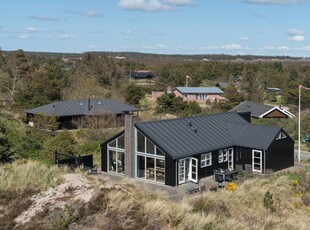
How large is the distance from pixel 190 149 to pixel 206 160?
1651 mm

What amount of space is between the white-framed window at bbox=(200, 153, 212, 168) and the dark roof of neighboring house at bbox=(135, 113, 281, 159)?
1.28 feet

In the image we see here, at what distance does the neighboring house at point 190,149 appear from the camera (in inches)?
988

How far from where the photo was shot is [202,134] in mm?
27594

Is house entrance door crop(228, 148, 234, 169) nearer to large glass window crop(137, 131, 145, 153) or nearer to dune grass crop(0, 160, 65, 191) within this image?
large glass window crop(137, 131, 145, 153)

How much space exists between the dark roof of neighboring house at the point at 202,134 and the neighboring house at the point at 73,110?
17069 mm

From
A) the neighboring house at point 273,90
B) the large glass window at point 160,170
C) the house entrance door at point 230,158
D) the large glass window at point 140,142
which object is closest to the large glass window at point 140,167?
the large glass window at point 140,142

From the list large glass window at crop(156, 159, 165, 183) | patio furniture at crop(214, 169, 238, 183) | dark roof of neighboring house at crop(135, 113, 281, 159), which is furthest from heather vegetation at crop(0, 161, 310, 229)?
dark roof of neighboring house at crop(135, 113, 281, 159)

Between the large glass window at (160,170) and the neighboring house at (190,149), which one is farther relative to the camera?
the neighboring house at (190,149)

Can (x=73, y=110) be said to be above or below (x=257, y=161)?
above

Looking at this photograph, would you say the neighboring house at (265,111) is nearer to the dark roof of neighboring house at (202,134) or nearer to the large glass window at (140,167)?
the dark roof of neighboring house at (202,134)

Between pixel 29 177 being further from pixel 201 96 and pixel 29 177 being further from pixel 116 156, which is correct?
pixel 201 96

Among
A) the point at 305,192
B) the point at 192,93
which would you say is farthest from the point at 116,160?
the point at 192,93

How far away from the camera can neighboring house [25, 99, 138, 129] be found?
4519 cm

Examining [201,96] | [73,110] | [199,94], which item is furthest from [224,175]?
[201,96]
